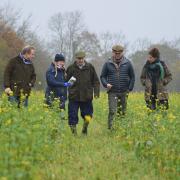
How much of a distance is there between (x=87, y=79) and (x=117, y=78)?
0.68m

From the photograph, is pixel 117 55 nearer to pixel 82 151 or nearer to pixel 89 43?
pixel 82 151

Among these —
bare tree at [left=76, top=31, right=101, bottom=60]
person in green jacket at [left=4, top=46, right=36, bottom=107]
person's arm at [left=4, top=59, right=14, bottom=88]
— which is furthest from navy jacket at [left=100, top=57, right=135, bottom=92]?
bare tree at [left=76, top=31, right=101, bottom=60]

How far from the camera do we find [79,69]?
9.30 m

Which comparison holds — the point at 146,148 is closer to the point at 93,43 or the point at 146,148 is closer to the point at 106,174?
the point at 106,174

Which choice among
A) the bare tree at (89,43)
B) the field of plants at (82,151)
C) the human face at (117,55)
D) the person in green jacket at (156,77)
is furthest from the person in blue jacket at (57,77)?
the bare tree at (89,43)

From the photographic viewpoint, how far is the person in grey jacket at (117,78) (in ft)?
31.2

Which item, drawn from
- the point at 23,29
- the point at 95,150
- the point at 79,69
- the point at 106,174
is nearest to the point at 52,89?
the point at 79,69

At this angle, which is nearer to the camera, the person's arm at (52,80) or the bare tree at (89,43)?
the person's arm at (52,80)

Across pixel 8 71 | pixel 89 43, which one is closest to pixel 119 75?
pixel 8 71

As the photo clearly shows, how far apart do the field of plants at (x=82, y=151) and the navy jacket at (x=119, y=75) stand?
5.68ft

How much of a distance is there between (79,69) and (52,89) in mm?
1183

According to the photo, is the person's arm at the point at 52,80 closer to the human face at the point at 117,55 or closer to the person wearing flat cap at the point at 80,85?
the person wearing flat cap at the point at 80,85

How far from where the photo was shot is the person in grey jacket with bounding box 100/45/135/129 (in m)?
9.52

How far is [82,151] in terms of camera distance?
6836 mm
